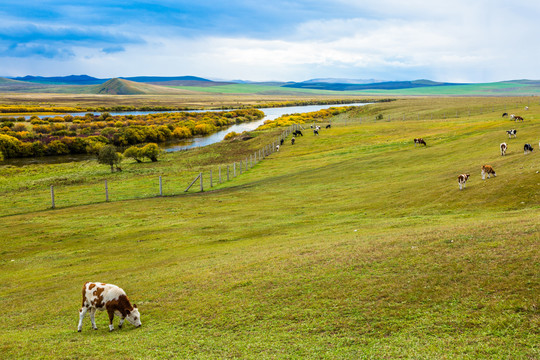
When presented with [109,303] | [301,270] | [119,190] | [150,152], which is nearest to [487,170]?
[301,270]

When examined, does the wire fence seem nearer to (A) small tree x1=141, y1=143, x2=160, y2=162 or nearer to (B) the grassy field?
(B) the grassy field

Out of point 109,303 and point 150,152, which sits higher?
point 109,303

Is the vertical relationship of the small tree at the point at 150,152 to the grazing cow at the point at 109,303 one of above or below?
below

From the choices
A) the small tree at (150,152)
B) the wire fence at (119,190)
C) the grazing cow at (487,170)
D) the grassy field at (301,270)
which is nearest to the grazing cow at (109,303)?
the grassy field at (301,270)

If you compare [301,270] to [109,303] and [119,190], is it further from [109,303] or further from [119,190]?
[119,190]

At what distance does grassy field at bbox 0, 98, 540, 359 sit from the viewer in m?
9.95

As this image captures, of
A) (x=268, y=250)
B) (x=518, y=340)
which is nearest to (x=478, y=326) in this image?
(x=518, y=340)

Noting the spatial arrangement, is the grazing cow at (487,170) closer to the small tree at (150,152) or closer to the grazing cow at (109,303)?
the grazing cow at (109,303)

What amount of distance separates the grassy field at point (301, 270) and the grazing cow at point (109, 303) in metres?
0.46

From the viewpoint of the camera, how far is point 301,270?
14703 mm

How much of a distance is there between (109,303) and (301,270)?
6297 millimetres

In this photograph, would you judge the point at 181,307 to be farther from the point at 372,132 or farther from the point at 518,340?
the point at 372,132

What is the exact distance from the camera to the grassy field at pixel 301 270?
995 centimetres

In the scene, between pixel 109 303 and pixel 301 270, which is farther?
pixel 301 270
